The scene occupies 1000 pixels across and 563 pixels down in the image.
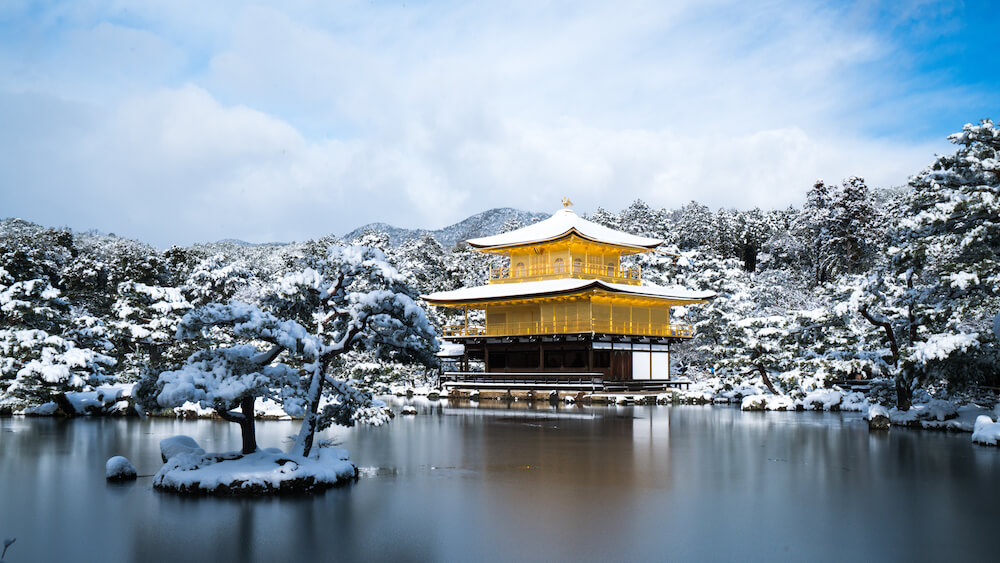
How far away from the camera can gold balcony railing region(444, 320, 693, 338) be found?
128ft

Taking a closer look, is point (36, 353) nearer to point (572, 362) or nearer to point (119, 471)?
point (119, 471)

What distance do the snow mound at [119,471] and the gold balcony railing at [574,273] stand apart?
31999 millimetres

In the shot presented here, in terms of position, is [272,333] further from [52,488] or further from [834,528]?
[834,528]

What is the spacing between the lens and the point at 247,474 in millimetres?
11836

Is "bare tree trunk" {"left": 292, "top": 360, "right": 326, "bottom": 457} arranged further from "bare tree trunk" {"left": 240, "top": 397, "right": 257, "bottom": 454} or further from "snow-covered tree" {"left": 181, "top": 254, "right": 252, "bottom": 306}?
"snow-covered tree" {"left": 181, "top": 254, "right": 252, "bottom": 306}

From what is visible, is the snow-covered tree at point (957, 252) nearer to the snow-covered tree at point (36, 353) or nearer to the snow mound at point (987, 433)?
the snow mound at point (987, 433)

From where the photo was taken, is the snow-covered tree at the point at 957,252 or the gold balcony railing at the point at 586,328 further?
the gold balcony railing at the point at 586,328

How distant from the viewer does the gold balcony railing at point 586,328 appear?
39125 mm

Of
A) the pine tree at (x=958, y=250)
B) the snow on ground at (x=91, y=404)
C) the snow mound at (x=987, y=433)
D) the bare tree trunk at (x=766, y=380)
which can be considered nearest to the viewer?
the snow mound at (x=987, y=433)

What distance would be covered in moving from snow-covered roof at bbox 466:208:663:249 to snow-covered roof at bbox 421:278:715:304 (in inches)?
96.5

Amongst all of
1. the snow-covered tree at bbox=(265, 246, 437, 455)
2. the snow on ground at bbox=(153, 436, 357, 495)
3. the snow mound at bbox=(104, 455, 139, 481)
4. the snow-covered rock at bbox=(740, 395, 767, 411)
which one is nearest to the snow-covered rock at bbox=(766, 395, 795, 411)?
the snow-covered rock at bbox=(740, 395, 767, 411)

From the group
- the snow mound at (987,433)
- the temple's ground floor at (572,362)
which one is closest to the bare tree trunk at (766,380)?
the temple's ground floor at (572,362)

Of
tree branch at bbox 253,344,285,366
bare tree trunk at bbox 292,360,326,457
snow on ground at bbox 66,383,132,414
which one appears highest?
tree branch at bbox 253,344,285,366

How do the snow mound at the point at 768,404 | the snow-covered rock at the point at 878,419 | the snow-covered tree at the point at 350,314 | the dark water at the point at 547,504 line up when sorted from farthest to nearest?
the snow mound at the point at 768,404 < the snow-covered rock at the point at 878,419 < the snow-covered tree at the point at 350,314 < the dark water at the point at 547,504
